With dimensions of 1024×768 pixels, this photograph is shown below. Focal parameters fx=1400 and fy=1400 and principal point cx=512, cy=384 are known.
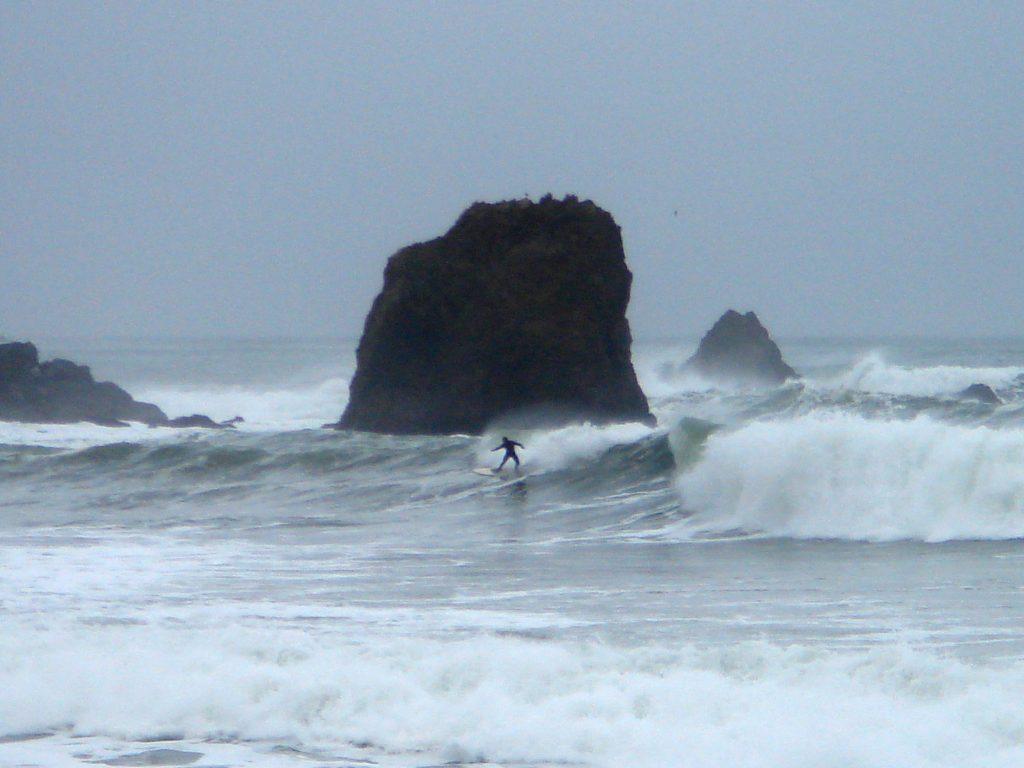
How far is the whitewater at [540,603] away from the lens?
807cm

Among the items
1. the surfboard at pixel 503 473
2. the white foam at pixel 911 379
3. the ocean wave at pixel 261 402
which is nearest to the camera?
the surfboard at pixel 503 473

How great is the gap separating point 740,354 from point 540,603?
55891mm

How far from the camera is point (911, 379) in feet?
214

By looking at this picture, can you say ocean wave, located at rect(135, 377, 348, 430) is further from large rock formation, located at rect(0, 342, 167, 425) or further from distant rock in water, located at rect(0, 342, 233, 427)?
large rock formation, located at rect(0, 342, 167, 425)

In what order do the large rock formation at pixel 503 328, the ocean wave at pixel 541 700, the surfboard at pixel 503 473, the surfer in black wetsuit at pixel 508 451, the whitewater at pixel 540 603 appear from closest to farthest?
the ocean wave at pixel 541 700, the whitewater at pixel 540 603, the surfboard at pixel 503 473, the surfer in black wetsuit at pixel 508 451, the large rock formation at pixel 503 328

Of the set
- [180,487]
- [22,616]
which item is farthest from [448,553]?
[180,487]

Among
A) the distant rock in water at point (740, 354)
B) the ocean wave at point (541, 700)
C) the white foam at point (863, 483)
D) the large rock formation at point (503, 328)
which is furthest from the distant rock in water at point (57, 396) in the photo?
the ocean wave at point (541, 700)

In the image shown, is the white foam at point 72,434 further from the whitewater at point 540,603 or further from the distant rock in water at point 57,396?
the whitewater at point 540,603

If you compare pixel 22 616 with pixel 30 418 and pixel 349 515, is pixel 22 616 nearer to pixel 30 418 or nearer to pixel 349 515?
pixel 349 515

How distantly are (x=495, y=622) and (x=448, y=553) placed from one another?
543 centimetres

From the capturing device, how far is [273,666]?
9.49 meters

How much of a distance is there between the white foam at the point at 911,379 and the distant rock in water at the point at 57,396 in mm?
31648

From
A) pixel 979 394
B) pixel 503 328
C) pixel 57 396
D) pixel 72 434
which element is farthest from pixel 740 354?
pixel 72 434

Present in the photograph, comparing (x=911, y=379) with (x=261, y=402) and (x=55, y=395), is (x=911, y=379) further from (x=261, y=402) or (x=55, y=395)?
(x=55, y=395)
